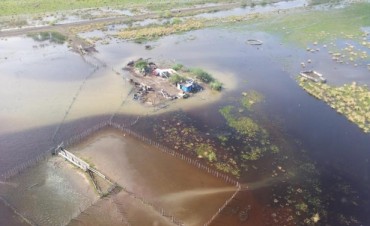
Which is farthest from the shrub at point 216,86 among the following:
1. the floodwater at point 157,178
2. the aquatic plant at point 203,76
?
the floodwater at point 157,178

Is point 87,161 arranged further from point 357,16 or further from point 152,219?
point 357,16

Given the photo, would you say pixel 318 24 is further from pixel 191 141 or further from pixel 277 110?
pixel 191 141

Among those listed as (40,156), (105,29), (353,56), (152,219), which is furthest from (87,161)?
(353,56)

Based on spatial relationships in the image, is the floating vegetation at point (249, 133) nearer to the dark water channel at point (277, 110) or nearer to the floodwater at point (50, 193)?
the dark water channel at point (277, 110)

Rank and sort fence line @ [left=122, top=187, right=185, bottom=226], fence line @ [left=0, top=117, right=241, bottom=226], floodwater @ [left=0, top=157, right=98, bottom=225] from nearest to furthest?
fence line @ [left=122, top=187, right=185, bottom=226]
floodwater @ [left=0, top=157, right=98, bottom=225]
fence line @ [left=0, top=117, right=241, bottom=226]

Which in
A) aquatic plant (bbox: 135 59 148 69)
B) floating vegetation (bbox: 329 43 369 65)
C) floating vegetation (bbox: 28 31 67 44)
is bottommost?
floating vegetation (bbox: 329 43 369 65)

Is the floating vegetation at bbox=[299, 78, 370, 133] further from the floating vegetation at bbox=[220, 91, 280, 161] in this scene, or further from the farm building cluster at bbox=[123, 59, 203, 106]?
the farm building cluster at bbox=[123, 59, 203, 106]

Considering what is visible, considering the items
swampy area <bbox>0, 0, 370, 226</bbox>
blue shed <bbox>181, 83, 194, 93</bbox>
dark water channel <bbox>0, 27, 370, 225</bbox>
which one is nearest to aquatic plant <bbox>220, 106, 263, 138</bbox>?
swampy area <bbox>0, 0, 370, 226</bbox>
